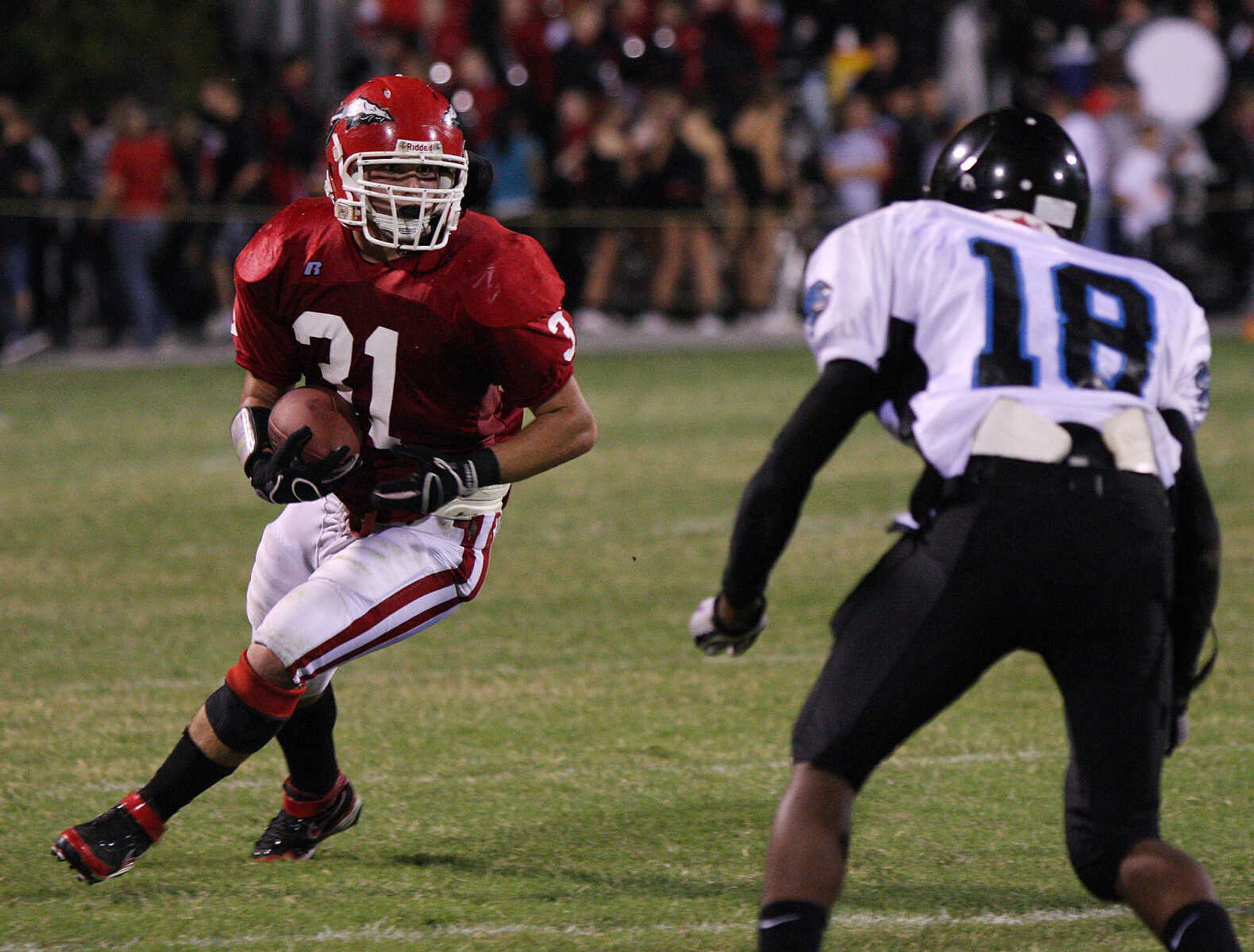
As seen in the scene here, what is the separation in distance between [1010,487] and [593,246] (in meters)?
12.2

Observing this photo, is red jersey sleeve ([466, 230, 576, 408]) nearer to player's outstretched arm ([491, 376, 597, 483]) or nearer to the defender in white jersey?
player's outstretched arm ([491, 376, 597, 483])

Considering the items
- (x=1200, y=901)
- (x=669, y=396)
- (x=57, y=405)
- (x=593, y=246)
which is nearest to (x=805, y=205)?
Answer: (x=593, y=246)

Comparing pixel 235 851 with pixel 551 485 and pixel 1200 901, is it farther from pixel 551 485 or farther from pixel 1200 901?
pixel 551 485

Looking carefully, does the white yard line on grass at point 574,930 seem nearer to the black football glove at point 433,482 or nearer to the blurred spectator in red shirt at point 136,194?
the black football glove at point 433,482

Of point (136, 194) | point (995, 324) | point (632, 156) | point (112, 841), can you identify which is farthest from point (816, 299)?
point (632, 156)

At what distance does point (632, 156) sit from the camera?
1445 centimetres

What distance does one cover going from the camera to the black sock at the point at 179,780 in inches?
139

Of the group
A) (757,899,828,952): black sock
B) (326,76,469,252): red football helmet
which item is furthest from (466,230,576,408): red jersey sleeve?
(757,899,828,952): black sock

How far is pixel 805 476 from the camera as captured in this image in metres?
2.67

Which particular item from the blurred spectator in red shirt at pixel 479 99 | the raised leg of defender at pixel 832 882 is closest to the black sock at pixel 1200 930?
the raised leg of defender at pixel 832 882

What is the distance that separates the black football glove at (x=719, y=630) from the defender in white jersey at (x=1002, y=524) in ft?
0.41

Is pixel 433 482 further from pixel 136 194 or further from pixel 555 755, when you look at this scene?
pixel 136 194

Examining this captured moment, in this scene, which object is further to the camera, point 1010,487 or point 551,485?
point 551,485

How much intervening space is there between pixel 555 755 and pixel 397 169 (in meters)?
1.68
